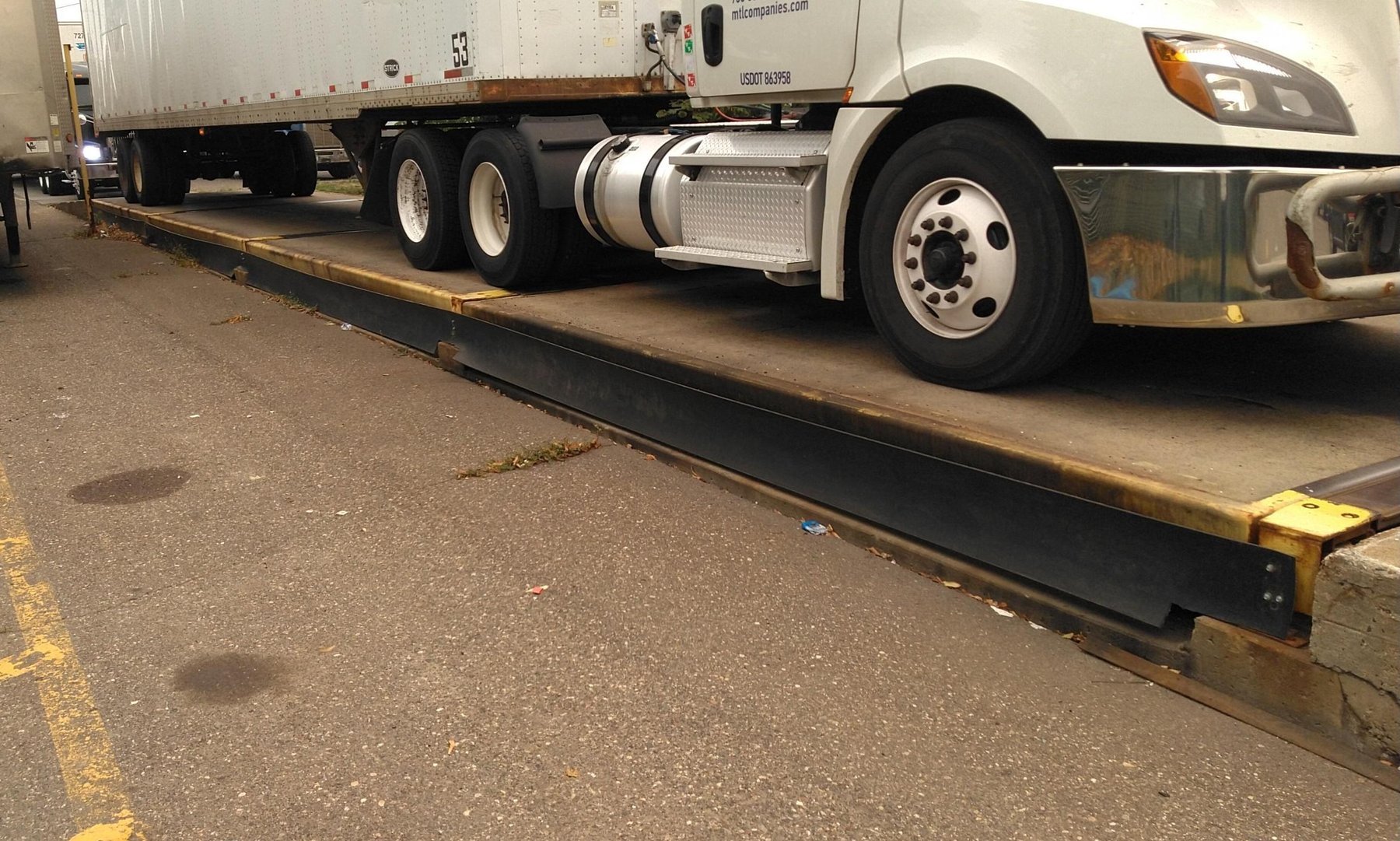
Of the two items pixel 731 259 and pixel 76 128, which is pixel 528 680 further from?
pixel 76 128

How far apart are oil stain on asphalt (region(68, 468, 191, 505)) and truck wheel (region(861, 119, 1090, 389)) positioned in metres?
3.38

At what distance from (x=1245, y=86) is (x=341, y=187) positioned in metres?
21.4

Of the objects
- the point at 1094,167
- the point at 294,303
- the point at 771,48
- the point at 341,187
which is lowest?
the point at 294,303

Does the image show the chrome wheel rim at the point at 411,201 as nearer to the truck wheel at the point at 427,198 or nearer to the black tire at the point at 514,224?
the truck wheel at the point at 427,198

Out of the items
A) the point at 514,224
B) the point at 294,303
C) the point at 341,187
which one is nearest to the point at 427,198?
the point at 514,224

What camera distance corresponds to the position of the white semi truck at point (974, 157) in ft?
12.7

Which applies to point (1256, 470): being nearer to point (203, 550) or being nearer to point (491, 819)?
point (491, 819)

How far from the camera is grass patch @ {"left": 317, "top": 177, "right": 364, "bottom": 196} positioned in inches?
817

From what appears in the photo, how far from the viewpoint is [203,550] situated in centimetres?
470

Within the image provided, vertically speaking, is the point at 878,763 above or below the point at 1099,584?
below

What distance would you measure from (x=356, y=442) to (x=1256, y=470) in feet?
14.2

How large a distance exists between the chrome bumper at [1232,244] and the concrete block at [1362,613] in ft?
3.40

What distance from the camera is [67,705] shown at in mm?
3479

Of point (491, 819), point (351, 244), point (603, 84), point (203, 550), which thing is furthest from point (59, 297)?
point (491, 819)
